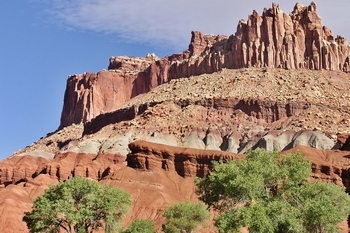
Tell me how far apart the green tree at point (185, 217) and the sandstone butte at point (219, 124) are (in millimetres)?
18966

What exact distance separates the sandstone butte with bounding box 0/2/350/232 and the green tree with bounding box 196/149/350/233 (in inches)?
1474

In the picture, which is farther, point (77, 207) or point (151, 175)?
point (151, 175)

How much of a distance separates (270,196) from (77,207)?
15.9 m

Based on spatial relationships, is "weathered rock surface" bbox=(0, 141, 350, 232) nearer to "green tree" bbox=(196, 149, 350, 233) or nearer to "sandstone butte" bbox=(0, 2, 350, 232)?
"sandstone butte" bbox=(0, 2, 350, 232)

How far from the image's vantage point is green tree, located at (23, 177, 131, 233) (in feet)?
183

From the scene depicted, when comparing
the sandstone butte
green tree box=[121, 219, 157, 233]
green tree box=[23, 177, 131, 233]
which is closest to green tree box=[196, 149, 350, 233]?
green tree box=[23, 177, 131, 233]

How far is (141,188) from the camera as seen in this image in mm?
107500

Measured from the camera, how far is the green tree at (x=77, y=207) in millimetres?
55656

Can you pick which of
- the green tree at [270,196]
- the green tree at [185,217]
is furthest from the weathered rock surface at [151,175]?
the green tree at [270,196]

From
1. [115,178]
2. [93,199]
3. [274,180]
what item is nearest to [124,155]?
[115,178]

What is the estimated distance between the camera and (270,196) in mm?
49469

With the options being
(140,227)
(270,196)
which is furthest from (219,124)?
(270,196)

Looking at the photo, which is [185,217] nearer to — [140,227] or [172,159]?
[140,227]

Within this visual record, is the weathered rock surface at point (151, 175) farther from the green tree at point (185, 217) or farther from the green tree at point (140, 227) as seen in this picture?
the green tree at point (140, 227)
